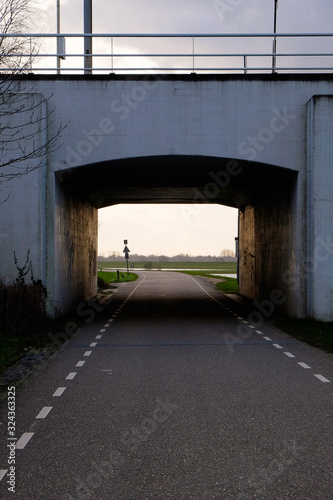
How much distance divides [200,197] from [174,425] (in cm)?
2413

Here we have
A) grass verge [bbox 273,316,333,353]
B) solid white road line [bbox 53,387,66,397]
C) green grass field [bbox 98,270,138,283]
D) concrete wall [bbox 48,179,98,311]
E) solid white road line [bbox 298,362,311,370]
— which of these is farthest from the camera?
green grass field [bbox 98,270,138,283]

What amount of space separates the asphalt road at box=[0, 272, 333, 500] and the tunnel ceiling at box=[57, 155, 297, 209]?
290 inches

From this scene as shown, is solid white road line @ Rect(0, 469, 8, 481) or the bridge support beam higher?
the bridge support beam

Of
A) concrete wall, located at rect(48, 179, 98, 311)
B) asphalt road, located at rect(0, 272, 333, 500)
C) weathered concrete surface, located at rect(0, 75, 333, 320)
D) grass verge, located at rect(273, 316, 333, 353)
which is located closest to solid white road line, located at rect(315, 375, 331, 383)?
asphalt road, located at rect(0, 272, 333, 500)

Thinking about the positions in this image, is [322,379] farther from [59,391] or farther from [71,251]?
[71,251]

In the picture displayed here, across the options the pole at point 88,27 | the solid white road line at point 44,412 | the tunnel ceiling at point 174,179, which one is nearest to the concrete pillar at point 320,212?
the tunnel ceiling at point 174,179

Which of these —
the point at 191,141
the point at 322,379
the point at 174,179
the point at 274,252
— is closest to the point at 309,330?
the point at 322,379

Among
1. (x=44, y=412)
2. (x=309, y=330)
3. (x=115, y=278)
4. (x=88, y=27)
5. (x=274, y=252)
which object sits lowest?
(x=115, y=278)

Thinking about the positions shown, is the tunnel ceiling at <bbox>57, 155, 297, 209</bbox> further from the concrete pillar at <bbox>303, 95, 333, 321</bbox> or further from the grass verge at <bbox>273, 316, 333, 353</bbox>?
the grass verge at <bbox>273, 316, 333, 353</bbox>

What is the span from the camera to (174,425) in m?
6.17

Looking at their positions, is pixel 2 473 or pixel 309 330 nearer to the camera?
pixel 2 473

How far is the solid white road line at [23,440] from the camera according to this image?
5.48 meters

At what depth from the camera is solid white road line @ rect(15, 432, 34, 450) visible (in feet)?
18.0

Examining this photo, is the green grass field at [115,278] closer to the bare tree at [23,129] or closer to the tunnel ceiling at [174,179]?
the tunnel ceiling at [174,179]
